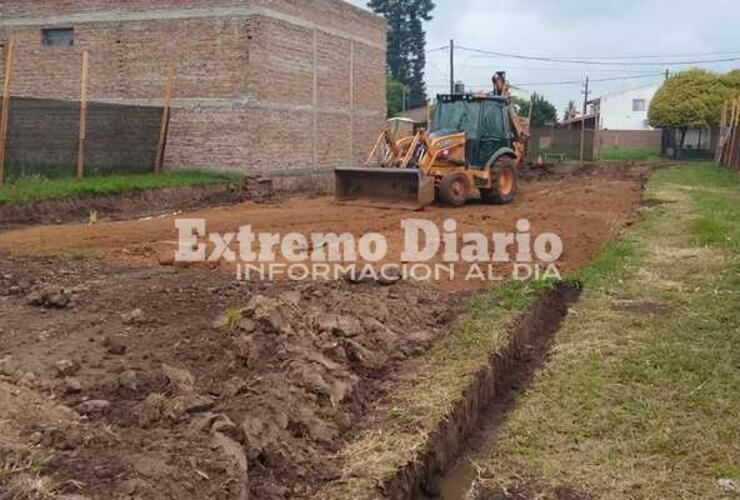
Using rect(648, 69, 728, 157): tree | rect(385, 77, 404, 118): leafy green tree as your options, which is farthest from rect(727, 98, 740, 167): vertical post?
rect(385, 77, 404, 118): leafy green tree

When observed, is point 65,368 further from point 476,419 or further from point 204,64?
point 204,64

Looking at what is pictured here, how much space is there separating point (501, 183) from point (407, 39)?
58.2 meters

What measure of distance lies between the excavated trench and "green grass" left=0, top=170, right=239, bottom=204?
996 cm

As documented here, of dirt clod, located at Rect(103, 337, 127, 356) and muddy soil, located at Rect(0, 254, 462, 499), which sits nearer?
muddy soil, located at Rect(0, 254, 462, 499)

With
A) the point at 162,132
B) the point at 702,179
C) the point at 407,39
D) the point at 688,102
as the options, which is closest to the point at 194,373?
the point at 162,132

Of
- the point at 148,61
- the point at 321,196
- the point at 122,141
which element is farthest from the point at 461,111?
the point at 148,61

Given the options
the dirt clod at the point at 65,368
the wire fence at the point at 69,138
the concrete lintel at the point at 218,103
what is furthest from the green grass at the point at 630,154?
the dirt clod at the point at 65,368

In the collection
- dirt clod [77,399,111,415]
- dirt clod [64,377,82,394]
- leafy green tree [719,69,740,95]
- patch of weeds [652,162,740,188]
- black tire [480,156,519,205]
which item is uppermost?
leafy green tree [719,69,740,95]

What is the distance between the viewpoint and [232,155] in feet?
64.1

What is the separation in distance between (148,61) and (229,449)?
60.0ft

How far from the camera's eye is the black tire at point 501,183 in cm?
1625

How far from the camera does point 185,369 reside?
4859mm

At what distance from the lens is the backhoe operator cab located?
1516 centimetres

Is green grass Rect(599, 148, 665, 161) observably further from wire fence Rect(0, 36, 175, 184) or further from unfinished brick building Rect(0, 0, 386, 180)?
wire fence Rect(0, 36, 175, 184)
